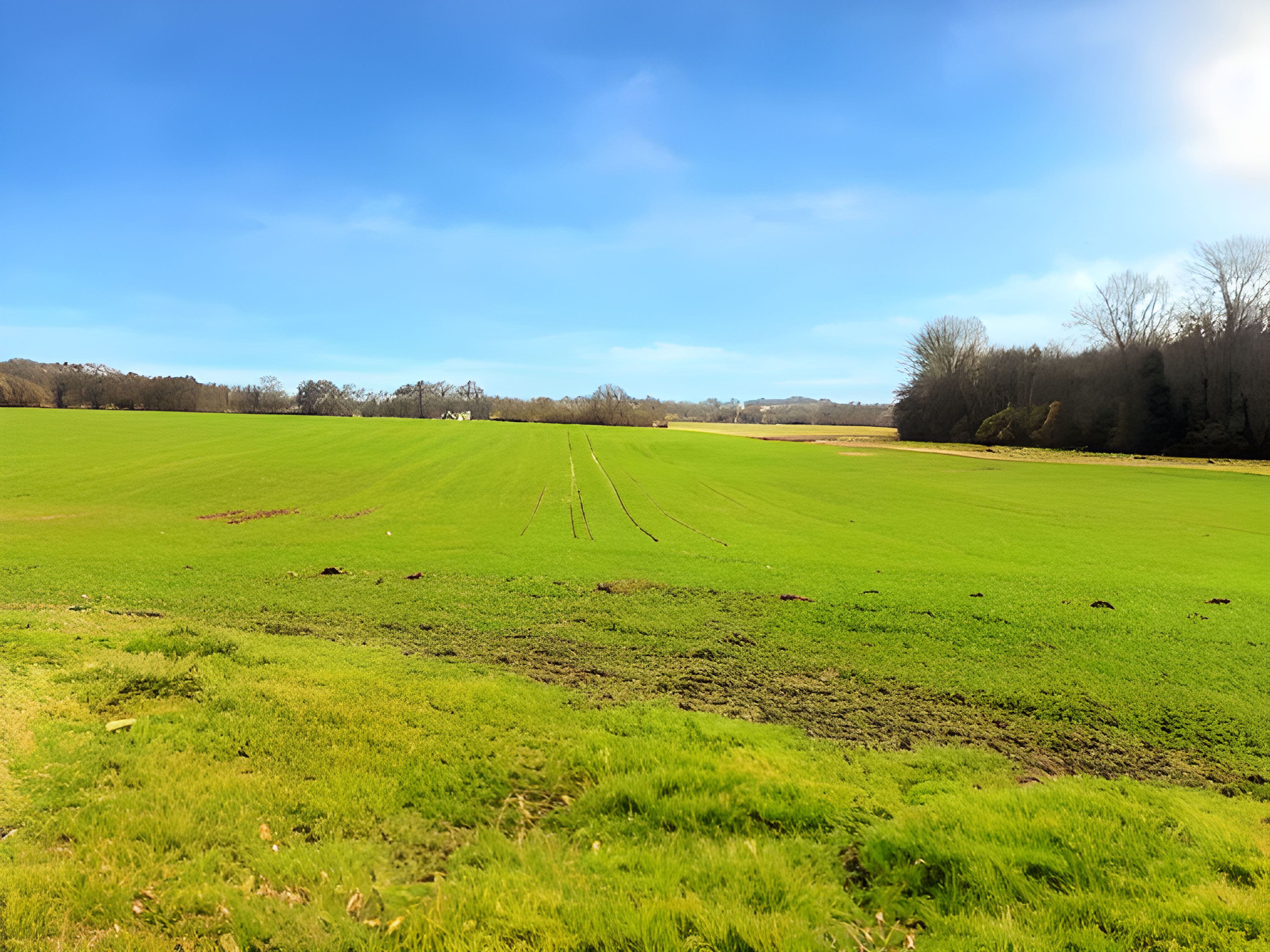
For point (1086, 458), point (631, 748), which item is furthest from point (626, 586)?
point (1086, 458)

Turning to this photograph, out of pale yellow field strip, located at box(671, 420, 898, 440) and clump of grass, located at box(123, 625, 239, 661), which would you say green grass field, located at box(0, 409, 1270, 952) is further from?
pale yellow field strip, located at box(671, 420, 898, 440)

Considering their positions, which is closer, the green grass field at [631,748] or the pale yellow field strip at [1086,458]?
the green grass field at [631,748]

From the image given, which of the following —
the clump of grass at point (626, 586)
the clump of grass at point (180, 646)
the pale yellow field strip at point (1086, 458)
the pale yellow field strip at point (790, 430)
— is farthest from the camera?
the pale yellow field strip at point (790, 430)

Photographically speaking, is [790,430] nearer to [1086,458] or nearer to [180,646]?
[1086,458]

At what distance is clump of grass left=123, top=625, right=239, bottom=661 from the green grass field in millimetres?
45

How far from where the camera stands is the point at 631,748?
5543 mm

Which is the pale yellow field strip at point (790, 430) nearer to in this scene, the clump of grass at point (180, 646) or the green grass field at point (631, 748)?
the green grass field at point (631, 748)

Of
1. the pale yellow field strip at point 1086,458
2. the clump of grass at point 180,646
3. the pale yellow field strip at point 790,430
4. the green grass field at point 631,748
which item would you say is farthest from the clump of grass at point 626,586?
the pale yellow field strip at point 790,430

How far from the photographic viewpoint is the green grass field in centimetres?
354

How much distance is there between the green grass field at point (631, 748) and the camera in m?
3.54

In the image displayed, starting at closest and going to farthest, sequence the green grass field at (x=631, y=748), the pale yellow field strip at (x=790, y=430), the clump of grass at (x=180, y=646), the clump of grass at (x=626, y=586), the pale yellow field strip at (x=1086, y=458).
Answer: the green grass field at (x=631, y=748)
the clump of grass at (x=180, y=646)
the clump of grass at (x=626, y=586)
the pale yellow field strip at (x=1086, y=458)
the pale yellow field strip at (x=790, y=430)

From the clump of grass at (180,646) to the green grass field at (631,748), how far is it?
1.8 inches

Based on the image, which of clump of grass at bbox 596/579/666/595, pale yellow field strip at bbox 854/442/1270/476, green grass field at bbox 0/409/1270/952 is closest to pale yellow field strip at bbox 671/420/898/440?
pale yellow field strip at bbox 854/442/1270/476

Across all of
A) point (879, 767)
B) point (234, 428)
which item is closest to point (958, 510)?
point (879, 767)
